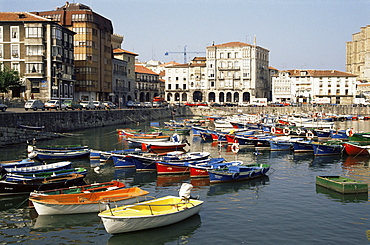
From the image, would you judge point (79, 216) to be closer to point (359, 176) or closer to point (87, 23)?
point (359, 176)

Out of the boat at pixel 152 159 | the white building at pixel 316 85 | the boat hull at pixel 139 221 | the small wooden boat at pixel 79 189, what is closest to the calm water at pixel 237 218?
A: the boat hull at pixel 139 221

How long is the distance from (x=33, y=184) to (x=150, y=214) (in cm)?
1000

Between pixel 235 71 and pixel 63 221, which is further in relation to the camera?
pixel 235 71

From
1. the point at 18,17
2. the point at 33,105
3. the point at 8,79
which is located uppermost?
the point at 18,17

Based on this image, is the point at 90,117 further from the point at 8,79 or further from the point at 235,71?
the point at 235,71

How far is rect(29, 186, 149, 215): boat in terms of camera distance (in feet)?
75.9

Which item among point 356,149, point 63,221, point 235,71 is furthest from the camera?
point 235,71

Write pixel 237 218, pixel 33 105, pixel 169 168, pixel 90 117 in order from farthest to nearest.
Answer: pixel 90 117, pixel 33 105, pixel 169 168, pixel 237 218

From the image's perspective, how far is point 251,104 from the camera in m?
138

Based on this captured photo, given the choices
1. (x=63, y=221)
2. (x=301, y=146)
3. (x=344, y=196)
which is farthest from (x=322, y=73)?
(x=63, y=221)

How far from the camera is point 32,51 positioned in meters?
80.1

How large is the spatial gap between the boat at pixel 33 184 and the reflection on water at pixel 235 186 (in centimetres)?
893

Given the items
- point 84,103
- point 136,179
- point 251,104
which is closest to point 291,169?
point 136,179

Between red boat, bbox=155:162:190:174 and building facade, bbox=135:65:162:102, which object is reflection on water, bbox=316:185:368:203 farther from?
building facade, bbox=135:65:162:102
